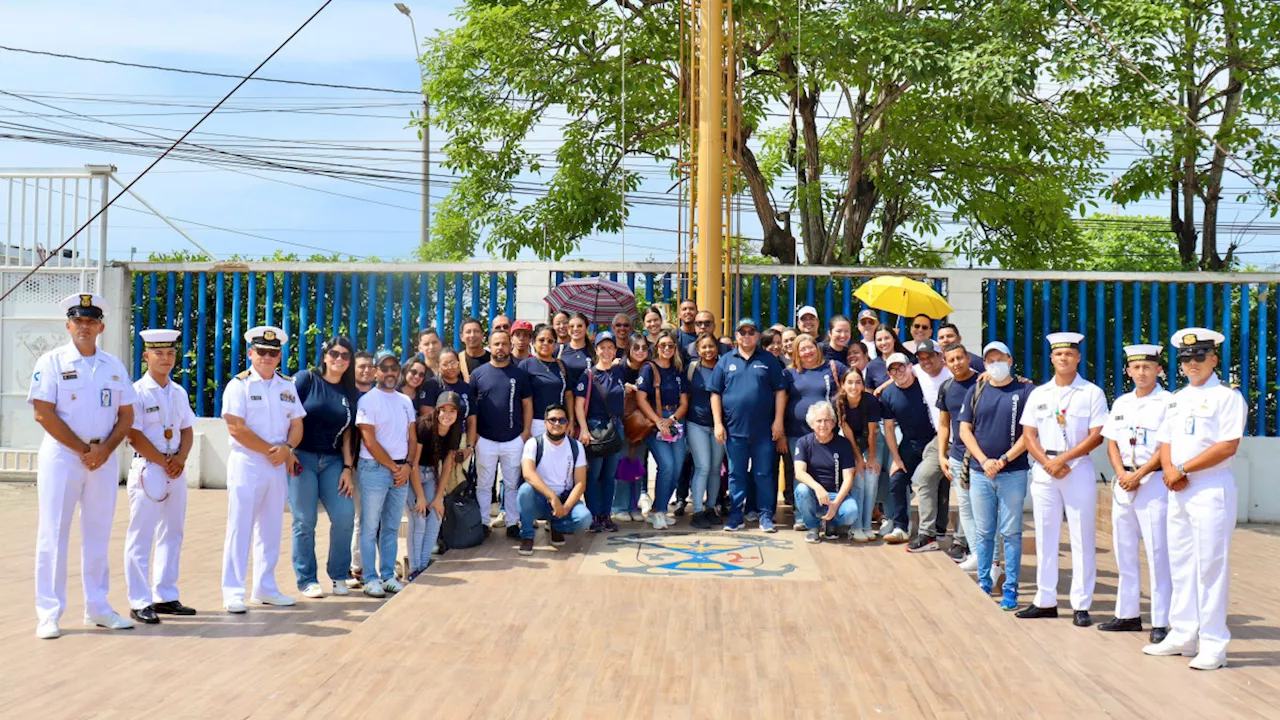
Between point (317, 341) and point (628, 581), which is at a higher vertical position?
point (317, 341)

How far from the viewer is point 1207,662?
554 centimetres

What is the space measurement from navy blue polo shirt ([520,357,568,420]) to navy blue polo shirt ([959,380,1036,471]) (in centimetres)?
291

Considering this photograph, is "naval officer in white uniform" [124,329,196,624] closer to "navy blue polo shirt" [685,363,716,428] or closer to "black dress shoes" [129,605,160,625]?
"black dress shoes" [129,605,160,625]

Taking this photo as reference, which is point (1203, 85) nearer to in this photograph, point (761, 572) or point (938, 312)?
point (938, 312)

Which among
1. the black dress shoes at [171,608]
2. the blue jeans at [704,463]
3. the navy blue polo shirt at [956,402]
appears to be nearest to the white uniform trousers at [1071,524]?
the navy blue polo shirt at [956,402]

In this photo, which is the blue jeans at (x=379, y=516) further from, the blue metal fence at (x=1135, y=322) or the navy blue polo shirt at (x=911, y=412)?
the blue metal fence at (x=1135, y=322)

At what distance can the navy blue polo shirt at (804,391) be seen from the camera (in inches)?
334

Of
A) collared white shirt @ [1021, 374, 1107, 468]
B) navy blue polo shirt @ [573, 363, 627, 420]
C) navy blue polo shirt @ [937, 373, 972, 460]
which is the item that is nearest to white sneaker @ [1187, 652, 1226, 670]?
collared white shirt @ [1021, 374, 1107, 468]

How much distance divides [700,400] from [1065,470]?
3.03 metres

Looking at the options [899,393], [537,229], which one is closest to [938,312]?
[899,393]

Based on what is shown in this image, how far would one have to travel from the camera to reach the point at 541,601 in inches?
257

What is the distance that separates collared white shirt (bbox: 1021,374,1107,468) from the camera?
6.39m

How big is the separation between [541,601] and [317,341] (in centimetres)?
673

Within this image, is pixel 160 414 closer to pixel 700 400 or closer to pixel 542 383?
pixel 542 383
